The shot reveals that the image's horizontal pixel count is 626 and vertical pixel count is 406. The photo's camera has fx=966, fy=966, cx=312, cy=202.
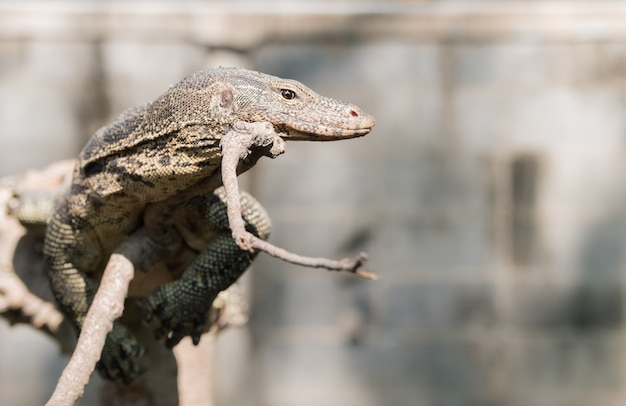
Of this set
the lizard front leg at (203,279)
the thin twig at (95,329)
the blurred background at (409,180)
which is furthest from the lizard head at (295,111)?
the blurred background at (409,180)

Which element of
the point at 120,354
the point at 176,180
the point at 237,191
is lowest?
the point at 120,354

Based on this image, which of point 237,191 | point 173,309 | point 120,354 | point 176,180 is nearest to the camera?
point 237,191

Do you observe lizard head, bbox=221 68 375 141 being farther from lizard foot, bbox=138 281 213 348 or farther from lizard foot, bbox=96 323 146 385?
lizard foot, bbox=96 323 146 385

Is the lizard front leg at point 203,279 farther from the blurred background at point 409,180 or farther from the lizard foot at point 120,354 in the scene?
the blurred background at point 409,180

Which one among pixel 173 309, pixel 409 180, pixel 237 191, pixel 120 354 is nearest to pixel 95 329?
pixel 173 309

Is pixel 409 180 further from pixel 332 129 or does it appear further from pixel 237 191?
pixel 237 191

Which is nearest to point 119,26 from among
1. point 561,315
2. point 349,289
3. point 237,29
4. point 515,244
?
point 237,29
